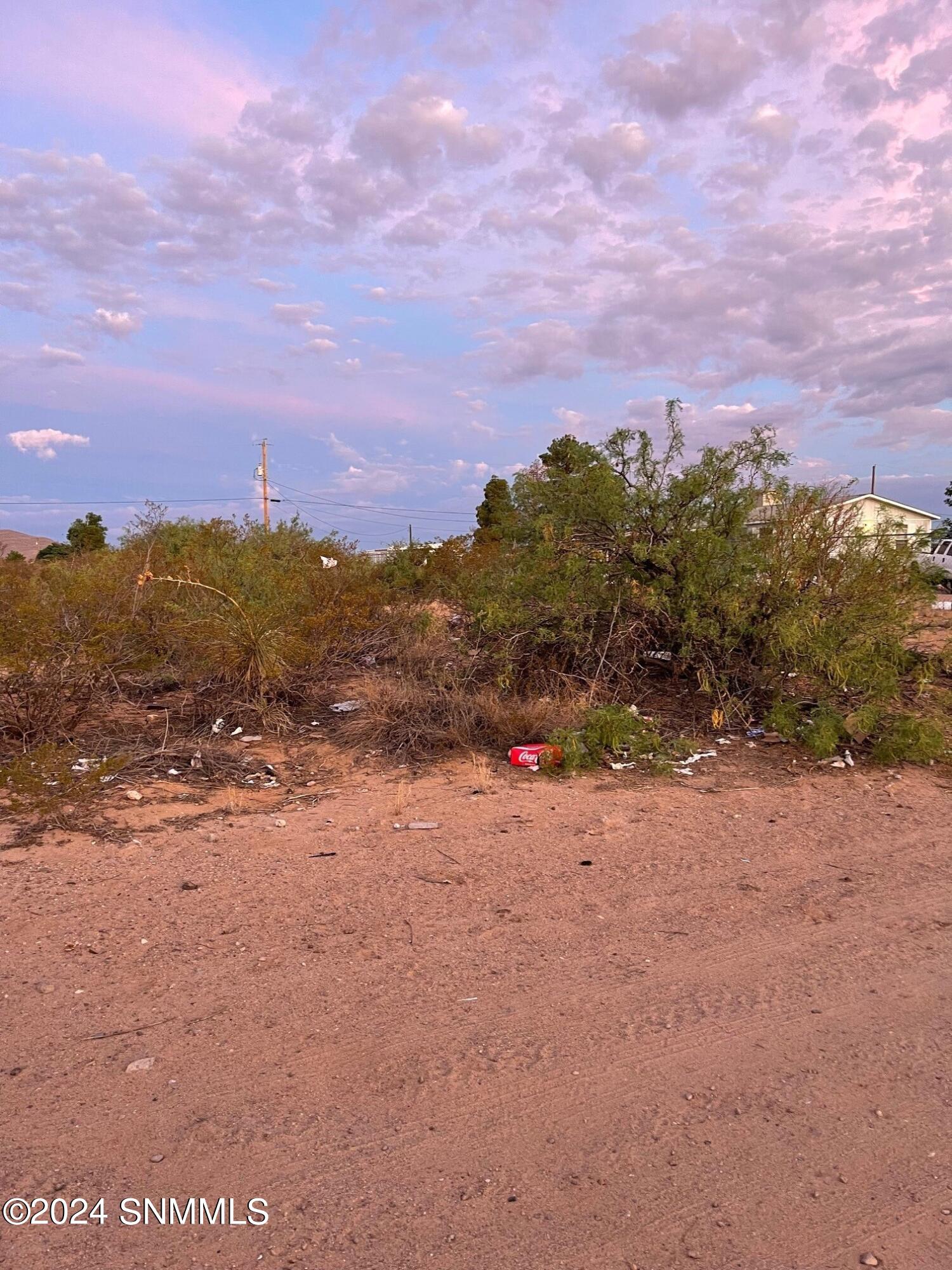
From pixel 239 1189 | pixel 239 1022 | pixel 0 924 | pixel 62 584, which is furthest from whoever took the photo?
pixel 62 584

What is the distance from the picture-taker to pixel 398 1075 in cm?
316

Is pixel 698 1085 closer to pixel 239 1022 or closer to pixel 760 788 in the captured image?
pixel 239 1022

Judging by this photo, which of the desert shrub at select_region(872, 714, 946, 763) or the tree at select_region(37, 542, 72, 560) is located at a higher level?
the tree at select_region(37, 542, 72, 560)

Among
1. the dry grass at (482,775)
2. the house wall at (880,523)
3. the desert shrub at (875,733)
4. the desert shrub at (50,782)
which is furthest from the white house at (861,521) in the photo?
the desert shrub at (50,782)

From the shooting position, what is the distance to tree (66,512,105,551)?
148 ft

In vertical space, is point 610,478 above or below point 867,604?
above

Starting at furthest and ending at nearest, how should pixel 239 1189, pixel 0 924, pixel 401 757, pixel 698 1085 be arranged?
pixel 401 757 → pixel 0 924 → pixel 698 1085 → pixel 239 1189

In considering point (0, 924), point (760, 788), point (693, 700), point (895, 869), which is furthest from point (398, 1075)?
point (693, 700)

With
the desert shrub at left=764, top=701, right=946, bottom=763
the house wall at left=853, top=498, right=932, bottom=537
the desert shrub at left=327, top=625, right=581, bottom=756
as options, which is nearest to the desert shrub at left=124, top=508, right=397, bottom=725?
the desert shrub at left=327, top=625, right=581, bottom=756

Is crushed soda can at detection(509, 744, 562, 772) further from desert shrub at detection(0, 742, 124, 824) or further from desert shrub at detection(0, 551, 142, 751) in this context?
desert shrub at detection(0, 551, 142, 751)

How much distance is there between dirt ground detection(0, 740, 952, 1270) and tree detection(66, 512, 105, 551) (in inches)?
1674

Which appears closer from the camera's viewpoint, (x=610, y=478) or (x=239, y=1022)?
(x=239, y=1022)

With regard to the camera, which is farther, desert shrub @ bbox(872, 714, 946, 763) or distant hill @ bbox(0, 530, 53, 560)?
distant hill @ bbox(0, 530, 53, 560)

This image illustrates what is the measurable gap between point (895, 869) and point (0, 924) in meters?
4.77
